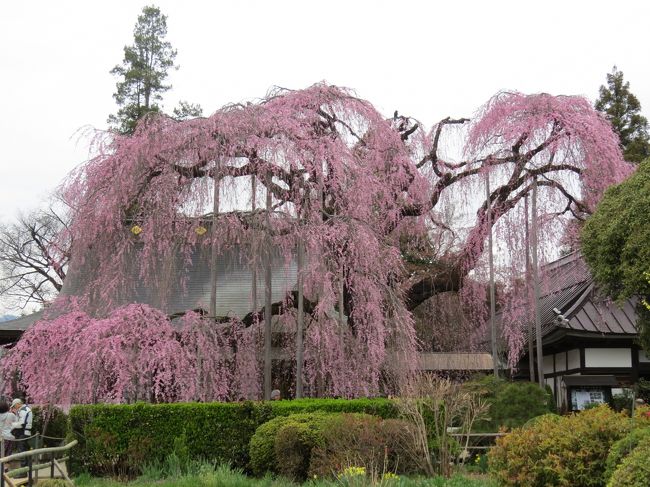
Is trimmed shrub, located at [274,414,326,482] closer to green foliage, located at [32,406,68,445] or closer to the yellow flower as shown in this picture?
the yellow flower

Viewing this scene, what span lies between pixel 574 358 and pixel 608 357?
733 mm

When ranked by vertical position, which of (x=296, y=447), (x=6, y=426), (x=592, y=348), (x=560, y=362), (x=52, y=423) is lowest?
(x=52, y=423)

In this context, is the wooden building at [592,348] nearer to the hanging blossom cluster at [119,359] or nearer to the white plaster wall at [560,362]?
Answer: the white plaster wall at [560,362]

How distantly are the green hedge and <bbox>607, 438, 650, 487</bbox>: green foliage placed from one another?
5628 mm

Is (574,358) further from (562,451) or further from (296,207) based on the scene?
(562,451)

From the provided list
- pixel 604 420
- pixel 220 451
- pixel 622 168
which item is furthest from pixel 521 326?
pixel 604 420

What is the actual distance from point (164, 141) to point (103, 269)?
9.39 ft

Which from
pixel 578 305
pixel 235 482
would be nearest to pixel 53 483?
pixel 235 482

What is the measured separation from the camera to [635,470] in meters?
5.94

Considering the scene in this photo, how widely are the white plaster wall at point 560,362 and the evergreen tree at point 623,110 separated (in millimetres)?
13909

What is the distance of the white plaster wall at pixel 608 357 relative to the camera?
16.3 meters

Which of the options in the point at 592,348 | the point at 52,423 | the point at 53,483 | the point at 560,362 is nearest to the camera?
the point at 53,483

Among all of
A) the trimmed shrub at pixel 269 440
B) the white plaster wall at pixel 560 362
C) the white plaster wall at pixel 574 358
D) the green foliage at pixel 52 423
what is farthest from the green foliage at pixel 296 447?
the white plaster wall at pixel 560 362

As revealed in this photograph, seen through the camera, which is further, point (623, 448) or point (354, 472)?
point (354, 472)
